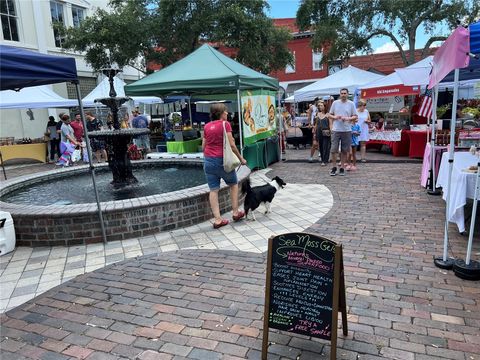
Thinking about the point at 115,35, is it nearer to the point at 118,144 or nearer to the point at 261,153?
the point at 261,153

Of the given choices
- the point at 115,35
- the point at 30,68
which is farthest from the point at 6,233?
the point at 115,35

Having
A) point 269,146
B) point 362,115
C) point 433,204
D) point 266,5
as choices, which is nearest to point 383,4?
point 266,5

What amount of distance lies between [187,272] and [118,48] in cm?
1761

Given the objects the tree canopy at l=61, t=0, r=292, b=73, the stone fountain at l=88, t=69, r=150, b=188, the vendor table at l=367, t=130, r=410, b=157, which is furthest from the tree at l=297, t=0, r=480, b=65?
the stone fountain at l=88, t=69, r=150, b=188

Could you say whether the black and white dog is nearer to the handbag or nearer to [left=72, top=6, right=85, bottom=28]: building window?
the handbag

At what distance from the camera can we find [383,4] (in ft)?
60.3

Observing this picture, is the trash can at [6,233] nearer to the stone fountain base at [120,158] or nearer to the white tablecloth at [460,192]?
the stone fountain base at [120,158]

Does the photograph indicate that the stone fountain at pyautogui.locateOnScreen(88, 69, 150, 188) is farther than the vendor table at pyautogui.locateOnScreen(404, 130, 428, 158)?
No

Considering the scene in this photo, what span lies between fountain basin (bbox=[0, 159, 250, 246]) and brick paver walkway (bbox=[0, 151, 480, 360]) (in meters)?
→ 0.86

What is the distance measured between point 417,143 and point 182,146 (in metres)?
6.93

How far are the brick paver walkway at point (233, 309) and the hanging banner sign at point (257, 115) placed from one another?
4.93m

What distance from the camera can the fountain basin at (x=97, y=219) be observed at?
4.95m

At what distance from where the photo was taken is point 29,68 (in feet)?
12.1

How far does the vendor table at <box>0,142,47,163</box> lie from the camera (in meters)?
14.4
